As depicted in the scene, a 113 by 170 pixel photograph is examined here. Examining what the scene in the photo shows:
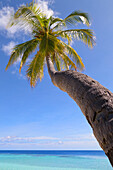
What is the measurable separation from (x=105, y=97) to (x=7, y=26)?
20.4 feet

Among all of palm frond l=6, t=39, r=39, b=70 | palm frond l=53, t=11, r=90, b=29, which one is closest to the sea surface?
palm frond l=6, t=39, r=39, b=70

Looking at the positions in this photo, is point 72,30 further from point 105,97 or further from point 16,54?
point 105,97

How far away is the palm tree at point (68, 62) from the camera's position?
5.68ft

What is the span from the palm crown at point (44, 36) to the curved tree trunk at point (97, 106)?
377cm

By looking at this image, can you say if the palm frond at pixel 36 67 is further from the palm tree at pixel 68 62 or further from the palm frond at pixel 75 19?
the palm frond at pixel 75 19

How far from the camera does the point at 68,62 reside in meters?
7.66

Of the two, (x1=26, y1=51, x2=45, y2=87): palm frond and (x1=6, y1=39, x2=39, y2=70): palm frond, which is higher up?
(x1=6, y1=39, x2=39, y2=70): palm frond

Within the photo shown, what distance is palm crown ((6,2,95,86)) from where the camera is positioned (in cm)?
616

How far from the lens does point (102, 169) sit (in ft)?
57.9

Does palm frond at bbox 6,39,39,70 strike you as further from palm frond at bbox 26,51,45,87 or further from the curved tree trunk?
the curved tree trunk

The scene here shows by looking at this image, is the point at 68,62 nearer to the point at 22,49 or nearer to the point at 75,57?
the point at 75,57

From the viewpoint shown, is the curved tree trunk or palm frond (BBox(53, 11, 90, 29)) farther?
palm frond (BBox(53, 11, 90, 29))

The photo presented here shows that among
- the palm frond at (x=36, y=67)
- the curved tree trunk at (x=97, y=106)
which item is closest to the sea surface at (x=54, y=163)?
the palm frond at (x=36, y=67)

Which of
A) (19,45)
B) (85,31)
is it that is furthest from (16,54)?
(85,31)
